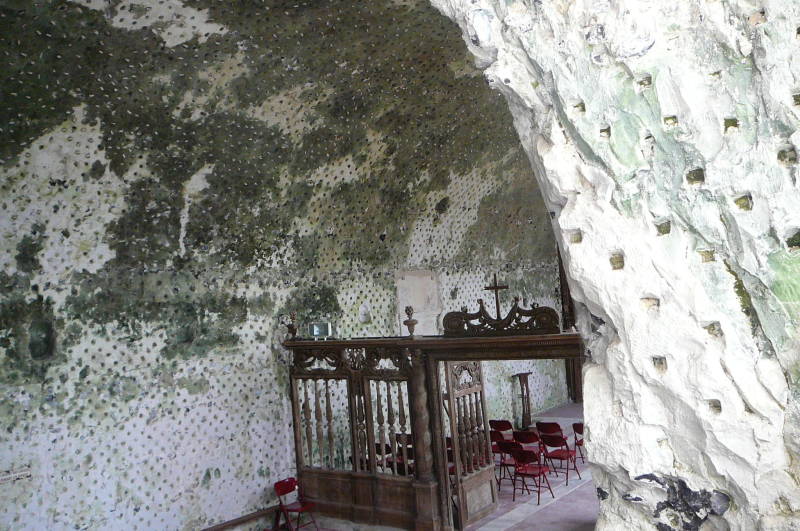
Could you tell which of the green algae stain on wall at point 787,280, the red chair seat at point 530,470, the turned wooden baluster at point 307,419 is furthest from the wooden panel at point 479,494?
the green algae stain on wall at point 787,280

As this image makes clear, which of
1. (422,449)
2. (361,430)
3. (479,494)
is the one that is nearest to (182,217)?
(361,430)

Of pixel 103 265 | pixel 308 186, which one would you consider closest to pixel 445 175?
pixel 308 186

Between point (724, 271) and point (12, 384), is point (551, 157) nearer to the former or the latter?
point (724, 271)

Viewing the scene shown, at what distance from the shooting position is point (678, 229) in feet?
11.9

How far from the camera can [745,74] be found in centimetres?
341

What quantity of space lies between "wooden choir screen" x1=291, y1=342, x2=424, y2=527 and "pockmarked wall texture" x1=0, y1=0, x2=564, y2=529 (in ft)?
1.30

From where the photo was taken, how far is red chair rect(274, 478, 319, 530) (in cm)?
851

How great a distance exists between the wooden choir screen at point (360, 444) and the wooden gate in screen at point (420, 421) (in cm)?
1

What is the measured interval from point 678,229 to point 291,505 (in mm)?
6548

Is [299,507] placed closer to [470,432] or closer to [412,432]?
[412,432]

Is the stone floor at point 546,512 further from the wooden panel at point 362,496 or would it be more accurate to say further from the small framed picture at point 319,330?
the small framed picture at point 319,330

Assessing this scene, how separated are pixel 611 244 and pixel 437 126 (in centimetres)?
720

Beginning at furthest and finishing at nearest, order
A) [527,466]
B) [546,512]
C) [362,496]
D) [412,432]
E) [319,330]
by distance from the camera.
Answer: [319,330], [527,466], [546,512], [362,496], [412,432]

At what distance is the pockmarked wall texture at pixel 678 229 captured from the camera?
133 inches
